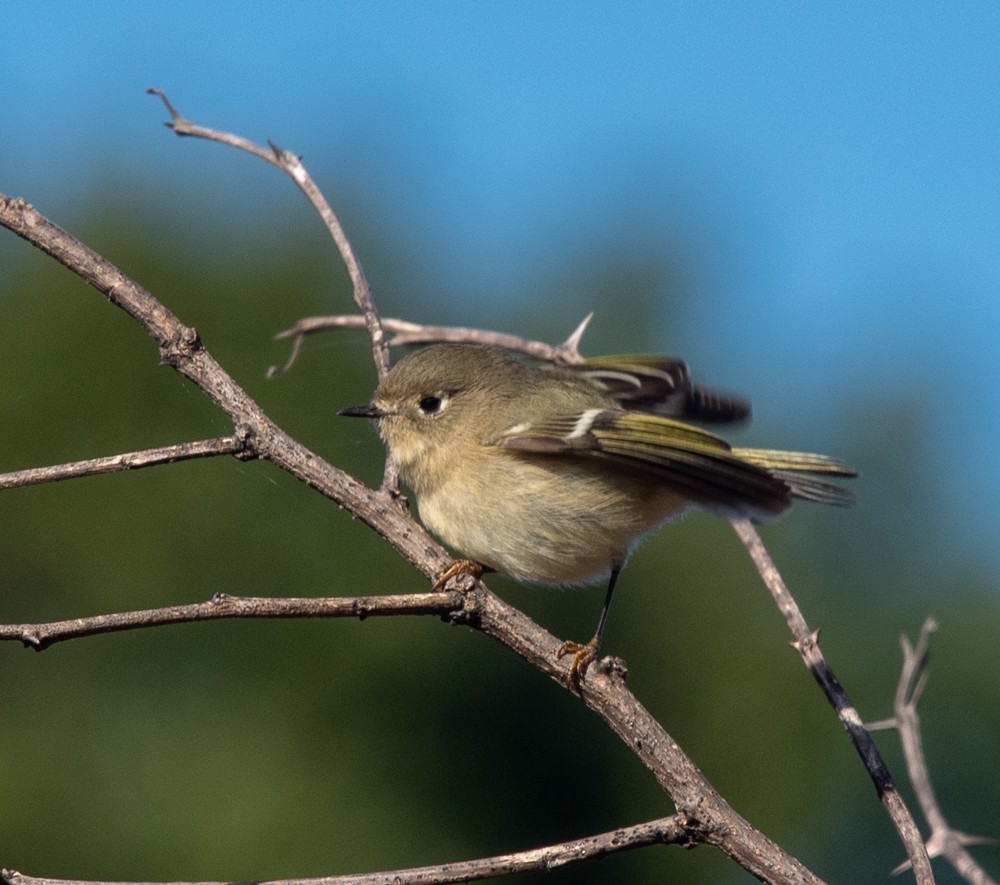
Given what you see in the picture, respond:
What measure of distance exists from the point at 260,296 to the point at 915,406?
34.1ft

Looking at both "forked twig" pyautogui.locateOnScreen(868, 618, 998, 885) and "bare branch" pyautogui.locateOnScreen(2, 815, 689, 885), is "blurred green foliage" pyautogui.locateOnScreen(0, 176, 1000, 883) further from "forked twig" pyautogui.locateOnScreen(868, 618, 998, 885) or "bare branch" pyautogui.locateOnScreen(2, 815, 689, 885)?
"bare branch" pyautogui.locateOnScreen(2, 815, 689, 885)

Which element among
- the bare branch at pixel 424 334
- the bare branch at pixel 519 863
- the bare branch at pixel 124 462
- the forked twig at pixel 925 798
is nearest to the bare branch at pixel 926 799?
the forked twig at pixel 925 798

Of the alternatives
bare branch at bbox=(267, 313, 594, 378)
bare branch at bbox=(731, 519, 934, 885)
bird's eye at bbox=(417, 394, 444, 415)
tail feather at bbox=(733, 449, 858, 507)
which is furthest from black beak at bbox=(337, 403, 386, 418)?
bare branch at bbox=(731, 519, 934, 885)

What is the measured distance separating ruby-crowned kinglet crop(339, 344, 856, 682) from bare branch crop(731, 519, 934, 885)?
0.34 m

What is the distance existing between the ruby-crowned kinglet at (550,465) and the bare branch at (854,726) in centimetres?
34

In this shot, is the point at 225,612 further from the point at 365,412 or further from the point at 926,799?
the point at 365,412

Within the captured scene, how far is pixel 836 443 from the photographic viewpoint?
20.0 meters

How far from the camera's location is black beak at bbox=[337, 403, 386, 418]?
352cm

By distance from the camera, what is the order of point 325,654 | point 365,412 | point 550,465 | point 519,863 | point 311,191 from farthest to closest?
point 325,654
point 365,412
point 550,465
point 311,191
point 519,863

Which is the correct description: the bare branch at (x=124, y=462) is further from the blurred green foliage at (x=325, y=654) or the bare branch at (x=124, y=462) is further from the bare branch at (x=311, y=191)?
the blurred green foliage at (x=325, y=654)

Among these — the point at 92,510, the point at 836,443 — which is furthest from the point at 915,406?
the point at 92,510

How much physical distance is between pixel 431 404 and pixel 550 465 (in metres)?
0.47

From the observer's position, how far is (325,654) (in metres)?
14.2

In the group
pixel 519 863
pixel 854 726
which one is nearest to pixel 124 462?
pixel 519 863
